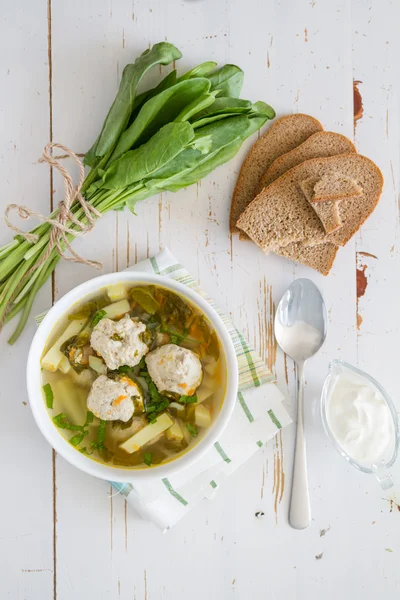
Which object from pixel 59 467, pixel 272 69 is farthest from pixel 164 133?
pixel 59 467

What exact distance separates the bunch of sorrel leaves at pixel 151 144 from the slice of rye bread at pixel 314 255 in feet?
0.99

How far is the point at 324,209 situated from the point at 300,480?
721 mm

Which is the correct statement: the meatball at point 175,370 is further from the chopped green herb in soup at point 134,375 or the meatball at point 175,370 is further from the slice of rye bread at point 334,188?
the slice of rye bread at point 334,188

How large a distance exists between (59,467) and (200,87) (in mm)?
1024

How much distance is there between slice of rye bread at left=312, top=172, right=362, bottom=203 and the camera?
4.87 feet

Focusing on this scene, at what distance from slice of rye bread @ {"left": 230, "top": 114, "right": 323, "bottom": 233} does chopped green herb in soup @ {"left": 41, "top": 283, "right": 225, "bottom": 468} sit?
1.14ft

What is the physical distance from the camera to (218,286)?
1534mm

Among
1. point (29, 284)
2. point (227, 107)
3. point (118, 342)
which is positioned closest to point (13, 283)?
point (29, 284)

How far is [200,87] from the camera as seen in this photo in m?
1.32

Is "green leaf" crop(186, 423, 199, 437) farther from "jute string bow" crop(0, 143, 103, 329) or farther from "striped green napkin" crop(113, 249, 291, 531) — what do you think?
"jute string bow" crop(0, 143, 103, 329)

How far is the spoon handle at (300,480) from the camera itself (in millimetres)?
1484

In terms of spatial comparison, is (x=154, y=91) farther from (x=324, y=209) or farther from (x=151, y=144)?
(x=324, y=209)

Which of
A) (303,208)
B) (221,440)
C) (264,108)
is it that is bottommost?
(221,440)

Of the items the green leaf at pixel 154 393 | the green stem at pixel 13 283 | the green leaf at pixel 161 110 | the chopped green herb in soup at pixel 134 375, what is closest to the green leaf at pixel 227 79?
the green leaf at pixel 161 110
